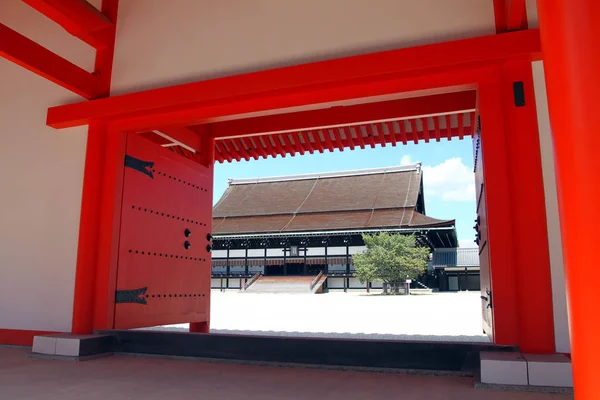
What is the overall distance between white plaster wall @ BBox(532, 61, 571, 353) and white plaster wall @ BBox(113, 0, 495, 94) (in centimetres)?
50

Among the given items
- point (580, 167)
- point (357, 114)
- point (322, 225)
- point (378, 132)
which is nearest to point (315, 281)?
point (322, 225)

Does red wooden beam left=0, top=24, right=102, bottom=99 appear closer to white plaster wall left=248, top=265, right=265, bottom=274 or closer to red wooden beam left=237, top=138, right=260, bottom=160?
red wooden beam left=237, top=138, right=260, bottom=160

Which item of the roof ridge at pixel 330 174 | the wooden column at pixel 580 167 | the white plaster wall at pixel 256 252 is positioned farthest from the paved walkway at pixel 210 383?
the roof ridge at pixel 330 174

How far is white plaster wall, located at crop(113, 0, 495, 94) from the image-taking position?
2930mm

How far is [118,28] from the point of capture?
3.85 meters

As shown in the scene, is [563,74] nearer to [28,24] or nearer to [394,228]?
[28,24]

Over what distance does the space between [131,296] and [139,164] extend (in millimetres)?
995

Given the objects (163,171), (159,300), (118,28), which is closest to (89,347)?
(159,300)

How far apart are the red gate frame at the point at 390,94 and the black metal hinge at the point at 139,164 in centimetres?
8

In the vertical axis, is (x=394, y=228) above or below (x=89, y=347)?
above

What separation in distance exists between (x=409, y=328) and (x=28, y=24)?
5.04 m

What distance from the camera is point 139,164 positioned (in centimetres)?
381

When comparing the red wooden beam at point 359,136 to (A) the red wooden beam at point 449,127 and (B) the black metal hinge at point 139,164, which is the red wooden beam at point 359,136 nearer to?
(A) the red wooden beam at point 449,127

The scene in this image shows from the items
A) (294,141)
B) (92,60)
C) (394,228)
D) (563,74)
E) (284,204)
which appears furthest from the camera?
(284,204)
